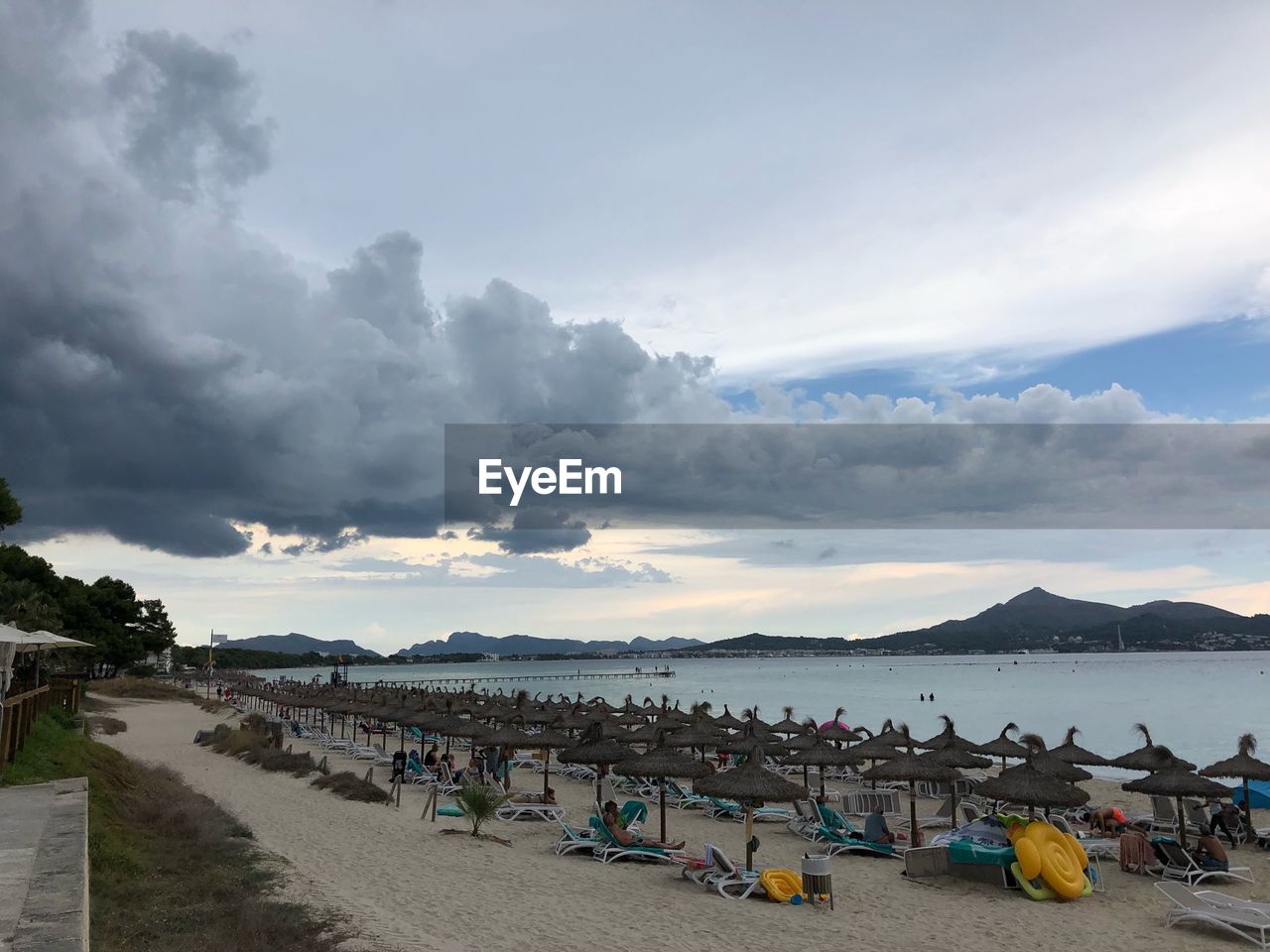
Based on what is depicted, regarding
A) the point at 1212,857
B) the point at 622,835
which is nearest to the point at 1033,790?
the point at 1212,857

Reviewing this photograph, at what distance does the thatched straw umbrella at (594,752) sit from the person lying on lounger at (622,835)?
4.62 feet

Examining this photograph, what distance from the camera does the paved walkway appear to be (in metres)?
5.45

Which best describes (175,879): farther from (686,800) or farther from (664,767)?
(686,800)

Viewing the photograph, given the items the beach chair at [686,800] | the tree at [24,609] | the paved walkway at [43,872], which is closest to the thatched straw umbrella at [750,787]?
the beach chair at [686,800]

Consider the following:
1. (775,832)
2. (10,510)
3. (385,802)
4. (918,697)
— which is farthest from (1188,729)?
(10,510)

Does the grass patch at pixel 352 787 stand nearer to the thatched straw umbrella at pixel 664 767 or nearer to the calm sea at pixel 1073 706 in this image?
the thatched straw umbrella at pixel 664 767

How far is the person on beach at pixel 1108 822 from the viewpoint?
1434 centimetres

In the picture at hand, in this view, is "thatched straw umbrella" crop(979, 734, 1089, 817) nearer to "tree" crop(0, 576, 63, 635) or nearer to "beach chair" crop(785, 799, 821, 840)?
"beach chair" crop(785, 799, 821, 840)

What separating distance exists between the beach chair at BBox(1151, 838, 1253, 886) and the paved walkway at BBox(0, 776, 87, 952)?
42.4ft

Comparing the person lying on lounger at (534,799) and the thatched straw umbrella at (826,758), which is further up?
the thatched straw umbrella at (826,758)

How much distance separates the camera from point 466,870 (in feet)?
36.3

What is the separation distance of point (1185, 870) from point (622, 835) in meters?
7.80

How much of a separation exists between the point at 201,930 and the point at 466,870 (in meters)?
4.21

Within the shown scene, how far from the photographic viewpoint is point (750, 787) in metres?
11.5
